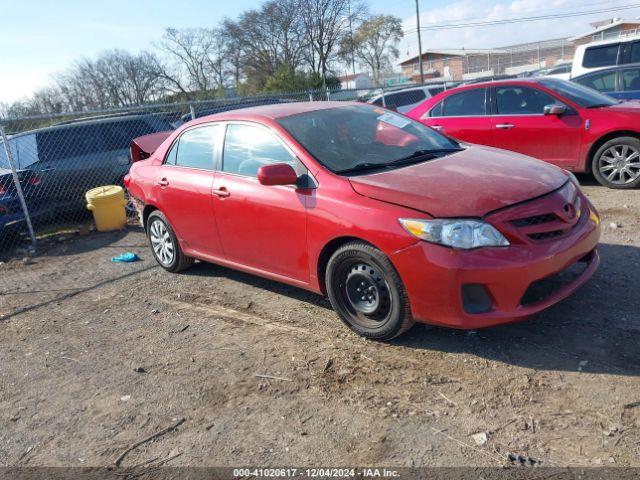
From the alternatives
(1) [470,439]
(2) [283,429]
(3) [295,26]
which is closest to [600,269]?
(1) [470,439]

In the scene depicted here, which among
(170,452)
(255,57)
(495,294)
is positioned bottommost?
(170,452)

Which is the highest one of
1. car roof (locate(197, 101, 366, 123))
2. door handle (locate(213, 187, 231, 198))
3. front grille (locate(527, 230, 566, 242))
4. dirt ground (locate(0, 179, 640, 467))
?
car roof (locate(197, 101, 366, 123))

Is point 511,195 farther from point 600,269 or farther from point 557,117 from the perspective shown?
point 557,117

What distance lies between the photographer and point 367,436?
9.51 ft

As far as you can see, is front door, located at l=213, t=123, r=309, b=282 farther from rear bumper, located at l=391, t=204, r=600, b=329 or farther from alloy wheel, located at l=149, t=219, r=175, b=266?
alloy wheel, located at l=149, t=219, r=175, b=266

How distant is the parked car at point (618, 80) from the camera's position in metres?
9.52

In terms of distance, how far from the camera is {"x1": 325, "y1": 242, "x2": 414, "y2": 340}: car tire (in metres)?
3.55

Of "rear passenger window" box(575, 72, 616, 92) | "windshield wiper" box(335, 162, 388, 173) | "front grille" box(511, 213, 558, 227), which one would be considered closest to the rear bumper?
"front grille" box(511, 213, 558, 227)

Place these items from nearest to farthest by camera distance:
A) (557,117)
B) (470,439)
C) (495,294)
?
1. (470,439)
2. (495,294)
3. (557,117)

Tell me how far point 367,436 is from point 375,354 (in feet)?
2.87

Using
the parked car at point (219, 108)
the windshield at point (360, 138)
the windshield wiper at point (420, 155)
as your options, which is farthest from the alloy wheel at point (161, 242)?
the parked car at point (219, 108)

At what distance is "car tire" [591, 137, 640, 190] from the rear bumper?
422cm

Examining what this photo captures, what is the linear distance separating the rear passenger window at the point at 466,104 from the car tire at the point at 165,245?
480 centimetres

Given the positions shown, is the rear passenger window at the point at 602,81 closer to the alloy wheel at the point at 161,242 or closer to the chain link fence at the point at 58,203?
the chain link fence at the point at 58,203
